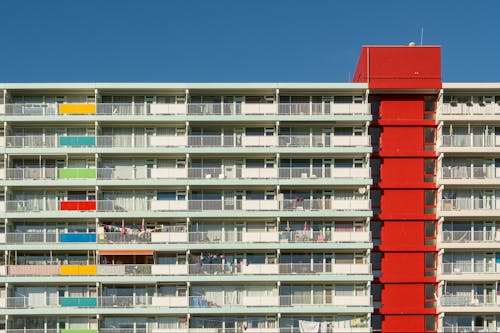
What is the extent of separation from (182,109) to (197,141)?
9.28 feet

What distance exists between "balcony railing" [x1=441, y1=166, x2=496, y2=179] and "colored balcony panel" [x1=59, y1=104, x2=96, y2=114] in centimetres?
2768

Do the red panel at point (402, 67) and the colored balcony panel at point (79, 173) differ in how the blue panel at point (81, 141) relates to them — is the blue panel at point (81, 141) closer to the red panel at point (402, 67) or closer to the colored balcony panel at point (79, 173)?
the colored balcony panel at point (79, 173)

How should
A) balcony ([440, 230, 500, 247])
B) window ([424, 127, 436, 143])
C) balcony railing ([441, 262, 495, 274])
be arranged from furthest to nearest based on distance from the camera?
1. window ([424, 127, 436, 143])
2. balcony ([440, 230, 500, 247])
3. balcony railing ([441, 262, 495, 274])

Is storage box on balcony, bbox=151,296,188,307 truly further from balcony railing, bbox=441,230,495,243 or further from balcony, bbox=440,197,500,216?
balcony, bbox=440,197,500,216

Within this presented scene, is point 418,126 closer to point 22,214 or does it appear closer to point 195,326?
point 195,326

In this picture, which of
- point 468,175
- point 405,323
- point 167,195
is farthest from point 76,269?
point 468,175

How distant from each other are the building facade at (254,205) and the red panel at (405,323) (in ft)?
0.25

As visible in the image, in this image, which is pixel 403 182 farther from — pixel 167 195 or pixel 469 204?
pixel 167 195

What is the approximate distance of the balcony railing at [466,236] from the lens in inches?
2435

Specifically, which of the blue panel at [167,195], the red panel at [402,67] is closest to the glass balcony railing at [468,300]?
the red panel at [402,67]

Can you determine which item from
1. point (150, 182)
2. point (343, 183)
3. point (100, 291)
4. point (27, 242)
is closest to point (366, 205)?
point (343, 183)

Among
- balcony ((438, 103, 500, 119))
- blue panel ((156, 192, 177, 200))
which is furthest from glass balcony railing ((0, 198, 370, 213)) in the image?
balcony ((438, 103, 500, 119))

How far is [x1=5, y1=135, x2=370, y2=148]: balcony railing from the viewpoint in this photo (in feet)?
205

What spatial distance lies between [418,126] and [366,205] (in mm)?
7701
